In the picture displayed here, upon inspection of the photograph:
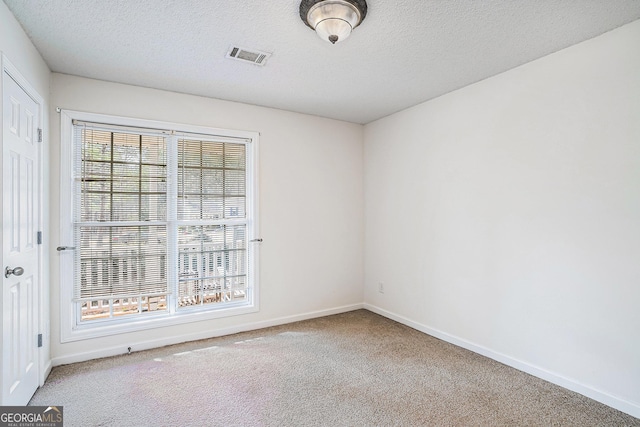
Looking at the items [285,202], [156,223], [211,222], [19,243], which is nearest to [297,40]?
[285,202]

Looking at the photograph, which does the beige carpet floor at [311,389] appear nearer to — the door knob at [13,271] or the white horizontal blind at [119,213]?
the white horizontal blind at [119,213]

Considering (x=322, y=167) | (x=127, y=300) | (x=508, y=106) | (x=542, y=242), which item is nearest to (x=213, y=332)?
(x=127, y=300)

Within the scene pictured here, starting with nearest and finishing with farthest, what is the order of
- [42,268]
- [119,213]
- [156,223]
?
[42,268], [119,213], [156,223]

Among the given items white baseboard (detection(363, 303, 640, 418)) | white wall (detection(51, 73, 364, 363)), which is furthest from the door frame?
white baseboard (detection(363, 303, 640, 418))

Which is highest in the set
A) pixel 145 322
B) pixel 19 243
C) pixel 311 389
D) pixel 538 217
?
pixel 538 217

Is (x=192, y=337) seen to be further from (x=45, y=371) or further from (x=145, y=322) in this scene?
(x=45, y=371)

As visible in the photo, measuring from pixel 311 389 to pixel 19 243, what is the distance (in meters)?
2.23

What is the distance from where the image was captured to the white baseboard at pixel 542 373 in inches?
83.5

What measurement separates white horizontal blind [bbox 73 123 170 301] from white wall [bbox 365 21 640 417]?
272cm

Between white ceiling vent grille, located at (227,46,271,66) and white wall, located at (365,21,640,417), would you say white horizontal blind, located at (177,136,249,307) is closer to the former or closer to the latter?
white ceiling vent grille, located at (227,46,271,66)

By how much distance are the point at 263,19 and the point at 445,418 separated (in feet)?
9.21

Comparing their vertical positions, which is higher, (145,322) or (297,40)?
(297,40)

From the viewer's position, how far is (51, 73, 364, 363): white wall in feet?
9.59

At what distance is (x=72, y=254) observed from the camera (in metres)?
2.85
